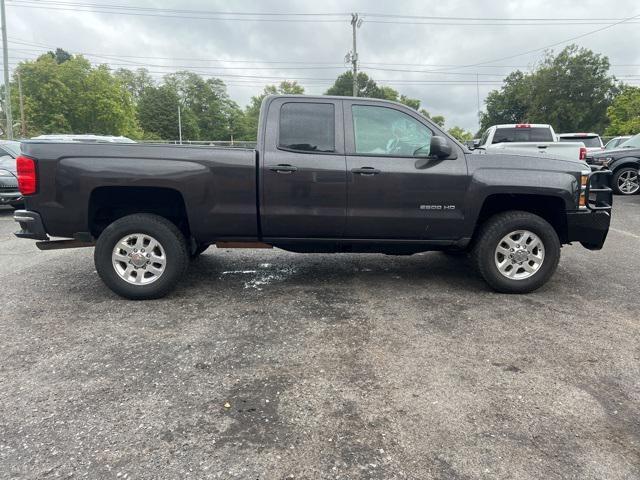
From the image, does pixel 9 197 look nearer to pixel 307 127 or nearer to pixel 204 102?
pixel 307 127

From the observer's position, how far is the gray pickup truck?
4289 mm

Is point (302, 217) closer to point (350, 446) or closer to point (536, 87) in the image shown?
point (350, 446)

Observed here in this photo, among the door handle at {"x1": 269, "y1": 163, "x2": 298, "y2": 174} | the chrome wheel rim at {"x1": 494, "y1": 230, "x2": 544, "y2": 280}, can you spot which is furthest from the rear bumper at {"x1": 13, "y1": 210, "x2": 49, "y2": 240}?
the chrome wheel rim at {"x1": 494, "y1": 230, "x2": 544, "y2": 280}

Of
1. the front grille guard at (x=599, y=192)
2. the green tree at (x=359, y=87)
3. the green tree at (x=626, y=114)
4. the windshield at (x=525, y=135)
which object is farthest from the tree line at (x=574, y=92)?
the front grille guard at (x=599, y=192)

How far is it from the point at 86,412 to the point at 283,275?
9.72 ft

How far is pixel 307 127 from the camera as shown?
4.55m

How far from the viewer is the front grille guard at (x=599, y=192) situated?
476 centimetres

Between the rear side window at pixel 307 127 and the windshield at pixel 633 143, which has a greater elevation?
the windshield at pixel 633 143

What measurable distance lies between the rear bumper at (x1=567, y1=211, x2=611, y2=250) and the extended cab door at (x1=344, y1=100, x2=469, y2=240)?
111cm

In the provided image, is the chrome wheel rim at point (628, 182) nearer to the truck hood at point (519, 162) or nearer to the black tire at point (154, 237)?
the truck hood at point (519, 162)

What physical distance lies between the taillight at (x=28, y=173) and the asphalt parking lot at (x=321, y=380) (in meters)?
1.10

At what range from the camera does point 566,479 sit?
6.92 ft

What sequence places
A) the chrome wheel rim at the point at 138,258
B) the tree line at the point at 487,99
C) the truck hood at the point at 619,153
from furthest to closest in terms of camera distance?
Answer: the tree line at the point at 487,99 < the truck hood at the point at 619,153 < the chrome wheel rim at the point at 138,258

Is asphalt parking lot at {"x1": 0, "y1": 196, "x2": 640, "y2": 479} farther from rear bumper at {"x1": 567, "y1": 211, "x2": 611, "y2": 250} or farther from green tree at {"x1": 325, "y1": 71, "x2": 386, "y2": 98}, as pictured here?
green tree at {"x1": 325, "y1": 71, "x2": 386, "y2": 98}
